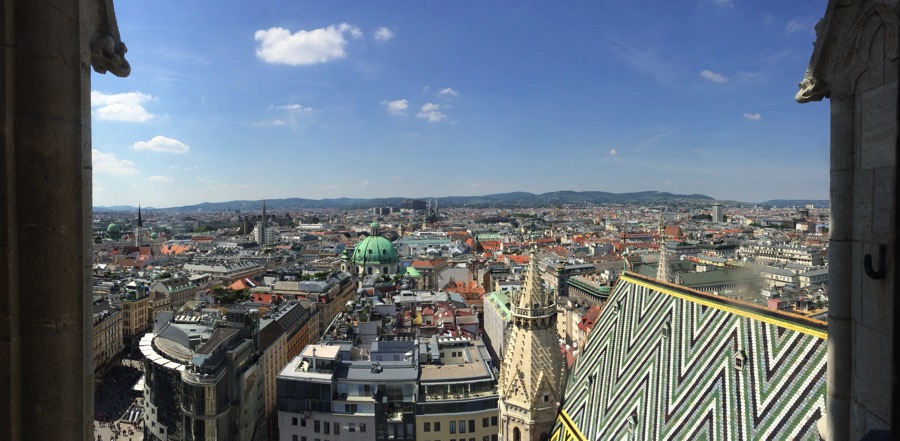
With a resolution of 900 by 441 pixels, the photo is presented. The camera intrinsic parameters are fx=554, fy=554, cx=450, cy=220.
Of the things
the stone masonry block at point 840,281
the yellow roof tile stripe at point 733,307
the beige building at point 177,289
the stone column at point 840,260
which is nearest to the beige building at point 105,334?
the beige building at point 177,289

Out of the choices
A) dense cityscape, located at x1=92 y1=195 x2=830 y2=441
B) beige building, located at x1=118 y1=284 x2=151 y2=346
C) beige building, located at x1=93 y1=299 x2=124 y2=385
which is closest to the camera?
dense cityscape, located at x1=92 y1=195 x2=830 y2=441

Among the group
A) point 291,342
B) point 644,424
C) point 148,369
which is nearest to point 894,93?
point 644,424

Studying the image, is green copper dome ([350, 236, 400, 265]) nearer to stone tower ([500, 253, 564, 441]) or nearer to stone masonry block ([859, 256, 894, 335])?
stone tower ([500, 253, 564, 441])

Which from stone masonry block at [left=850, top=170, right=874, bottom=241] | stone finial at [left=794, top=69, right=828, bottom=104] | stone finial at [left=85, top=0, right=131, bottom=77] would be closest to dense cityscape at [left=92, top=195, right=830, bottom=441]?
stone masonry block at [left=850, top=170, right=874, bottom=241]

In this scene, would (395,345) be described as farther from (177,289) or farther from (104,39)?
(177,289)

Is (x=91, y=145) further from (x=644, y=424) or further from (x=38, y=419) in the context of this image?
(x=644, y=424)

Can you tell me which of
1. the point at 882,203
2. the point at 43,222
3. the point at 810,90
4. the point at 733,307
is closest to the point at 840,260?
the point at 882,203
